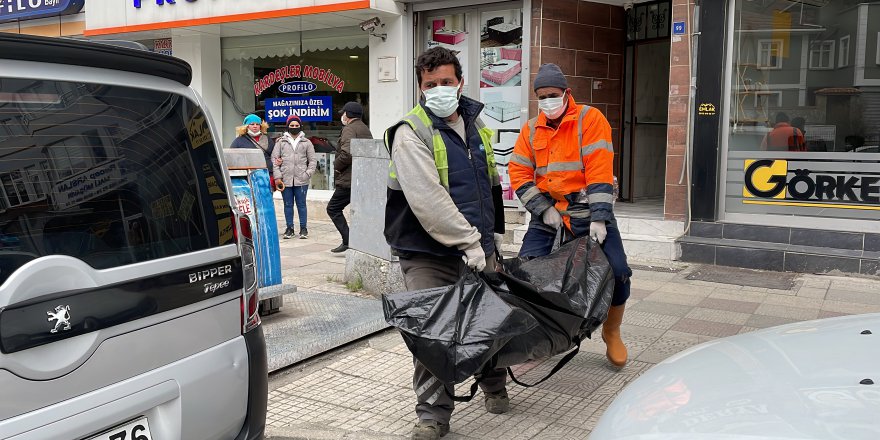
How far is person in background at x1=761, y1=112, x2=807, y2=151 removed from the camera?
324 inches

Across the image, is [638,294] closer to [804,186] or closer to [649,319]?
[649,319]

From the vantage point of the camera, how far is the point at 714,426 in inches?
75.2

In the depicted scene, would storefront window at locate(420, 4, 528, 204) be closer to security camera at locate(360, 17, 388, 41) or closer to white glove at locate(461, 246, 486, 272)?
security camera at locate(360, 17, 388, 41)

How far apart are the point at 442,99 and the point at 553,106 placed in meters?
0.98

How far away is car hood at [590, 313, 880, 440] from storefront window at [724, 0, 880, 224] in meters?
5.89

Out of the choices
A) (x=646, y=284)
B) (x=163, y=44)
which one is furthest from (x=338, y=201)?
(x=163, y=44)

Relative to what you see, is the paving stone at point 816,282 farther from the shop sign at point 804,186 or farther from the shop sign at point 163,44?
the shop sign at point 163,44

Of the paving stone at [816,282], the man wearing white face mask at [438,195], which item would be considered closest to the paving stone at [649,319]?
the paving stone at [816,282]

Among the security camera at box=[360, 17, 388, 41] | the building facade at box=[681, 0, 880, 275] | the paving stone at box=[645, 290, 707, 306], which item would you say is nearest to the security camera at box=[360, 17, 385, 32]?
the security camera at box=[360, 17, 388, 41]

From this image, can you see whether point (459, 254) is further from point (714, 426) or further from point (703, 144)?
point (703, 144)

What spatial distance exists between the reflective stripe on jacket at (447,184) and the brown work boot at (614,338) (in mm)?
1289

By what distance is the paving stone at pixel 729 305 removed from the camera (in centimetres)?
630

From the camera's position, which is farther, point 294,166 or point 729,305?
point 294,166

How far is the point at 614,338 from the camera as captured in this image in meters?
4.77
